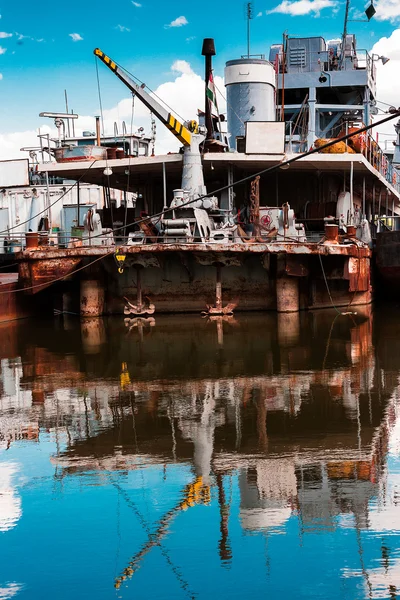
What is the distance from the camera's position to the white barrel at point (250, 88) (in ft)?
90.3

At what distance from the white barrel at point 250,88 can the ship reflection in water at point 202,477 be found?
15.6 m

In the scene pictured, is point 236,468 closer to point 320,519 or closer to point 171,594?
point 320,519

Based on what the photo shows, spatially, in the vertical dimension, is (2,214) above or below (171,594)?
above

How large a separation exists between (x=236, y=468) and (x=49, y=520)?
1824 millimetres

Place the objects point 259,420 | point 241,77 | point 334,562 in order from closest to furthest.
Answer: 1. point 334,562
2. point 259,420
3. point 241,77

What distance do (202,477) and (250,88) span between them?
22.4 metres

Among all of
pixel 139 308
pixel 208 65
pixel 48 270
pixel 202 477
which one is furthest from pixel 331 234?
pixel 202 477

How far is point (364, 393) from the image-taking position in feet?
34.4

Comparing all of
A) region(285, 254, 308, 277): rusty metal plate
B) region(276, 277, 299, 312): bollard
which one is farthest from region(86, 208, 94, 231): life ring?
region(285, 254, 308, 277): rusty metal plate

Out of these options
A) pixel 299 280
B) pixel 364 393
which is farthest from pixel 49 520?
pixel 299 280

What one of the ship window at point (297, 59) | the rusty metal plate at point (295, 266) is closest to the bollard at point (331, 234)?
the rusty metal plate at point (295, 266)

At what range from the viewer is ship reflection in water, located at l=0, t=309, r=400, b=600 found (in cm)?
511

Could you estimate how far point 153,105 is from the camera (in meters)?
22.7

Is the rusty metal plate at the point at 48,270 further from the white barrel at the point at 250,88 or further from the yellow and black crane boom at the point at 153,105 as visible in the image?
the white barrel at the point at 250,88
